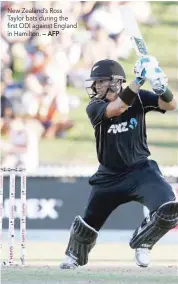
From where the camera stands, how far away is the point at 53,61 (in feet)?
37.3

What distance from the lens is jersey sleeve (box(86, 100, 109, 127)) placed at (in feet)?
20.7

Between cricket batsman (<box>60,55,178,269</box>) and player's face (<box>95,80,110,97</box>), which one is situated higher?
player's face (<box>95,80,110,97</box>)

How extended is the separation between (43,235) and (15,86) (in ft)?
Answer: 5.98

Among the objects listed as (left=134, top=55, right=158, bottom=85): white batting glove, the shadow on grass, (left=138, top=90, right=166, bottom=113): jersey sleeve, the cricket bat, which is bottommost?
(left=138, top=90, right=166, bottom=113): jersey sleeve

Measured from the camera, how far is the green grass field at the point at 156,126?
37.2 ft

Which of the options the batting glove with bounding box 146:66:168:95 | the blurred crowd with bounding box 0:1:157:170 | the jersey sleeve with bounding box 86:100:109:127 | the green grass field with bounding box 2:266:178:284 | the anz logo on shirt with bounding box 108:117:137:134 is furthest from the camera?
the blurred crowd with bounding box 0:1:157:170

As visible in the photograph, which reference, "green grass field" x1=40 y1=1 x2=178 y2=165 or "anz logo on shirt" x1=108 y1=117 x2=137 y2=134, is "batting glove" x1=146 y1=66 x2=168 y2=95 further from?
"green grass field" x1=40 y1=1 x2=178 y2=165

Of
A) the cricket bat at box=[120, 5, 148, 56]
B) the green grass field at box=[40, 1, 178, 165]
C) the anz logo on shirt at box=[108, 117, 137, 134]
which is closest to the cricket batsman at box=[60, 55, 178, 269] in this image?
the anz logo on shirt at box=[108, 117, 137, 134]

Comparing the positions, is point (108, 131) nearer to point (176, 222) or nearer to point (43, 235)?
point (176, 222)

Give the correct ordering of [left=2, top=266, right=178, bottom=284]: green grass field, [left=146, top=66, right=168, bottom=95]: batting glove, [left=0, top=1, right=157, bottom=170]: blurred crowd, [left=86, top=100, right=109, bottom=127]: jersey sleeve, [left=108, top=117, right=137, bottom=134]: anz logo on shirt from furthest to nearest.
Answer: [left=0, top=1, right=157, bottom=170]: blurred crowd
[left=108, top=117, right=137, bottom=134]: anz logo on shirt
[left=86, top=100, right=109, bottom=127]: jersey sleeve
[left=146, top=66, right=168, bottom=95]: batting glove
[left=2, top=266, right=178, bottom=284]: green grass field

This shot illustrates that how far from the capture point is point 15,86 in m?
11.3

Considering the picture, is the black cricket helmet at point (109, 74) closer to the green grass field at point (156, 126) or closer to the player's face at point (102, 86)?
the player's face at point (102, 86)

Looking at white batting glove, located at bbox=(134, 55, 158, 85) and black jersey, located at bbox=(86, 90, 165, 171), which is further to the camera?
black jersey, located at bbox=(86, 90, 165, 171)

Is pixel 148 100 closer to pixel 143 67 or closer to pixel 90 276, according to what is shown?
pixel 143 67
